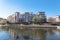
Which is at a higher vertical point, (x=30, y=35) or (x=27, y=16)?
(x=27, y=16)

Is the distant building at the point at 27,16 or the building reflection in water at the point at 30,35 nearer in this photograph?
the building reflection in water at the point at 30,35

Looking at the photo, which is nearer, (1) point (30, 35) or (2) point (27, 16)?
(1) point (30, 35)

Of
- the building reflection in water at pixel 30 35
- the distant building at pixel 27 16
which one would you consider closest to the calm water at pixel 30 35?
the building reflection in water at pixel 30 35

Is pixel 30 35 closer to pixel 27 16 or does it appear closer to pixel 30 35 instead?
pixel 30 35

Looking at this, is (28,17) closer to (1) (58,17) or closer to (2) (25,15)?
(2) (25,15)

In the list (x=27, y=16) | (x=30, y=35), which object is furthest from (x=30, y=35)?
(x=27, y=16)

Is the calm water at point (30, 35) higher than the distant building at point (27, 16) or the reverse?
the reverse

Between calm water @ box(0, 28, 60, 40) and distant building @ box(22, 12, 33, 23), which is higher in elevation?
distant building @ box(22, 12, 33, 23)

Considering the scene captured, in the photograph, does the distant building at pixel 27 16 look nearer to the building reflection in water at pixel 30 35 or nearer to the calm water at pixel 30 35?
the building reflection in water at pixel 30 35

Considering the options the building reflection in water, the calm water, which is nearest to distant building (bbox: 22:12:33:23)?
the building reflection in water

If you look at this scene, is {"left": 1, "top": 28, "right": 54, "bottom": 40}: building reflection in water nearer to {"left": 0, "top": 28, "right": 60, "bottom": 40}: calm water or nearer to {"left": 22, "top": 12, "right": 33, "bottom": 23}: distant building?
{"left": 0, "top": 28, "right": 60, "bottom": 40}: calm water

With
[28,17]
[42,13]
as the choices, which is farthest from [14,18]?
[42,13]

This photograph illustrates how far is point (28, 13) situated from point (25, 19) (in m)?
4.13

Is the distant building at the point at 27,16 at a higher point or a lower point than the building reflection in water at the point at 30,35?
higher
